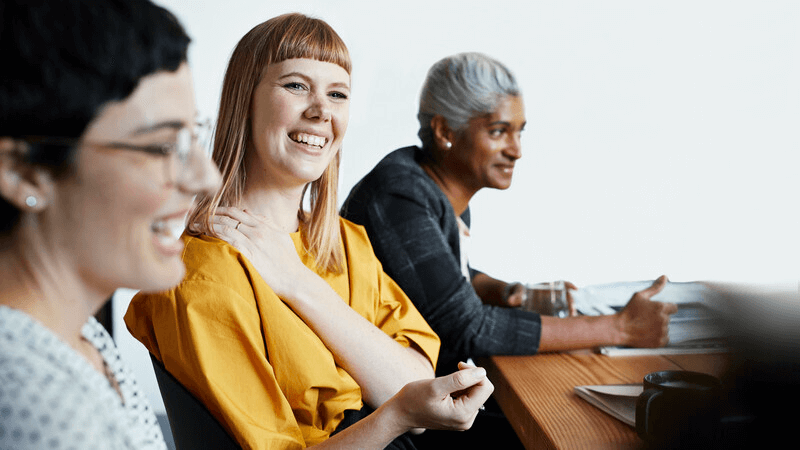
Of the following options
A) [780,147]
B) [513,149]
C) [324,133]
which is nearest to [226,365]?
[324,133]

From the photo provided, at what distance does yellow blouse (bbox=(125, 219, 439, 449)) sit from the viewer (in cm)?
94

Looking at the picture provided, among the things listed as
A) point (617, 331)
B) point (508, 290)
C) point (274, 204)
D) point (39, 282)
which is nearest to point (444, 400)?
point (274, 204)

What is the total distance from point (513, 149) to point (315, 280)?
1.05m

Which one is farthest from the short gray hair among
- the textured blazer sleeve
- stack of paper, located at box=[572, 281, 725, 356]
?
stack of paper, located at box=[572, 281, 725, 356]

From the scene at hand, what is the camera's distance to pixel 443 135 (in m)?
1.96

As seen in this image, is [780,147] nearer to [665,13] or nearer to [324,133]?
→ [665,13]

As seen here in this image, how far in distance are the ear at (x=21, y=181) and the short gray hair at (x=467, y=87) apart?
1530 mm

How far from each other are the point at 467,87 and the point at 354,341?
1037 mm

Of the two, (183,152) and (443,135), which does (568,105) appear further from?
(183,152)

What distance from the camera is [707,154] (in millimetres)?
3246

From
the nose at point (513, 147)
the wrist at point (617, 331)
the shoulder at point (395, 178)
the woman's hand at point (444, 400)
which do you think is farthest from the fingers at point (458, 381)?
the nose at point (513, 147)

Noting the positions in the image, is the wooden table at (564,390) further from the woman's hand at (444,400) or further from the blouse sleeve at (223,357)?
the blouse sleeve at (223,357)

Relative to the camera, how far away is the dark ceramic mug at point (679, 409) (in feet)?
1.87

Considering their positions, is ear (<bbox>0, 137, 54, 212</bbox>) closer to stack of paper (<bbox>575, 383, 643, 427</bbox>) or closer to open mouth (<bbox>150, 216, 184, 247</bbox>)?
open mouth (<bbox>150, 216, 184, 247</bbox>)
